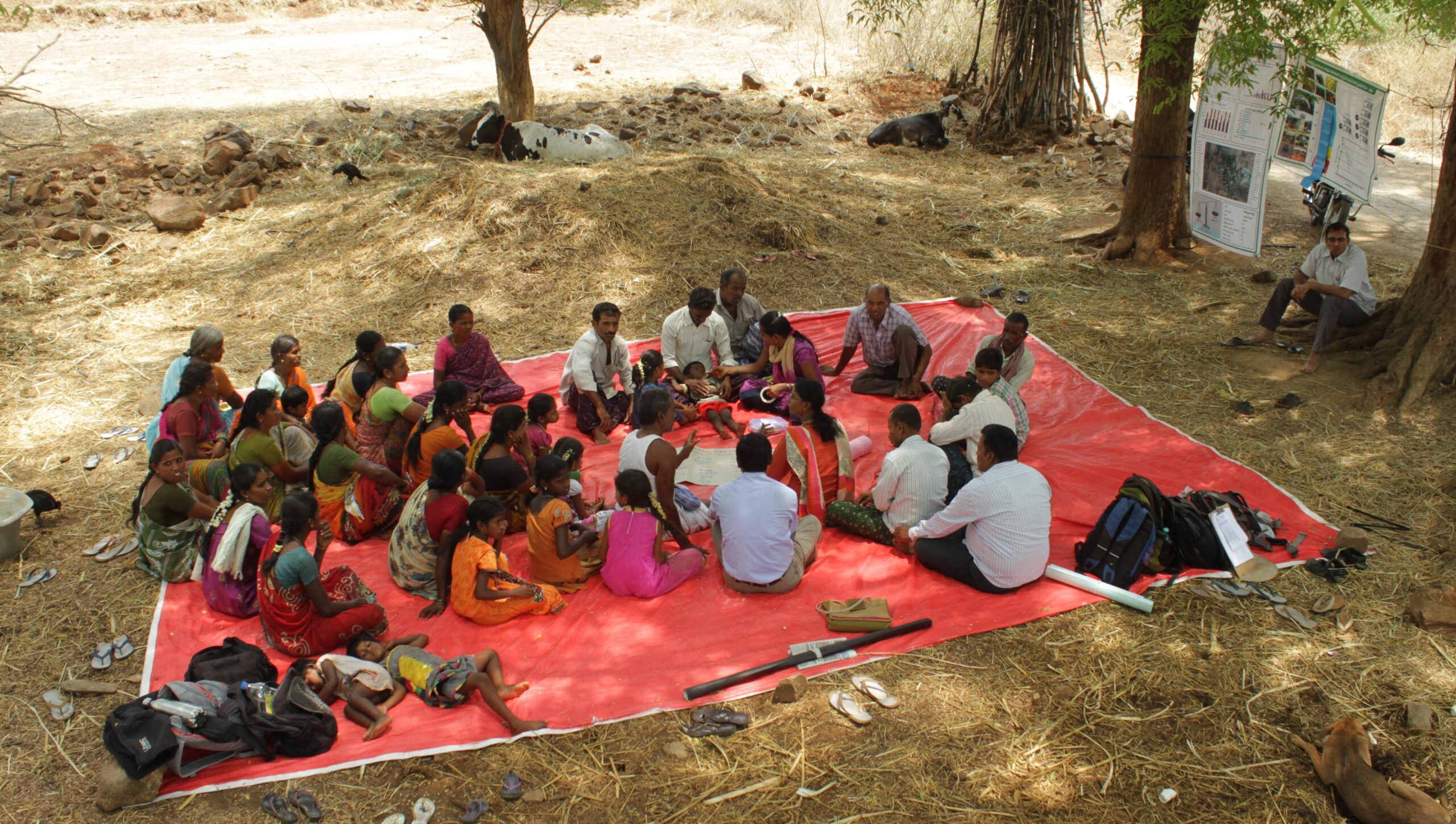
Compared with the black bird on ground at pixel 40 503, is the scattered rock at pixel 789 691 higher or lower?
lower

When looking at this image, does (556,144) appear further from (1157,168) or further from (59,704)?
(59,704)

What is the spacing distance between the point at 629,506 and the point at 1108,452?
3.18 metres

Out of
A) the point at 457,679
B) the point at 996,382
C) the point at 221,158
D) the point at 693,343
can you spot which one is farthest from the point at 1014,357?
the point at 221,158

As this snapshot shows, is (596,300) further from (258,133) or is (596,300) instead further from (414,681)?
(258,133)

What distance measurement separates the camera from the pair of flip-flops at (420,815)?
3330 millimetres

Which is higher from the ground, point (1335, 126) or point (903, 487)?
point (1335, 126)

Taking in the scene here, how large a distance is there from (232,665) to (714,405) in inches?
140

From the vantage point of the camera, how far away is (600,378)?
20.9 feet

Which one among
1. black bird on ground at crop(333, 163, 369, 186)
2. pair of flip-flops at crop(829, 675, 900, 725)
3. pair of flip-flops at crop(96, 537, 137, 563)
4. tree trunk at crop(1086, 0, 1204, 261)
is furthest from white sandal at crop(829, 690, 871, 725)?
black bird on ground at crop(333, 163, 369, 186)

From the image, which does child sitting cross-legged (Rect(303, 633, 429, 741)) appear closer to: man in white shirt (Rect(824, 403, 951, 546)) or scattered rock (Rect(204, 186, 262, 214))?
man in white shirt (Rect(824, 403, 951, 546))

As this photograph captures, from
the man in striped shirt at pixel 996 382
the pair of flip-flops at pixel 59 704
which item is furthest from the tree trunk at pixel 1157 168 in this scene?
the pair of flip-flops at pixel 59 704

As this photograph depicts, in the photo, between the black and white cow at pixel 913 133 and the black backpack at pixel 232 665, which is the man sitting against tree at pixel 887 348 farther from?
the black and white cow at pixel 913 133

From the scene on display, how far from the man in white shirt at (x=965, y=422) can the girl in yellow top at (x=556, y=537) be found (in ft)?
6.63

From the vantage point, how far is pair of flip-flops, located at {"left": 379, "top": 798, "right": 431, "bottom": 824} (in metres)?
3.33
